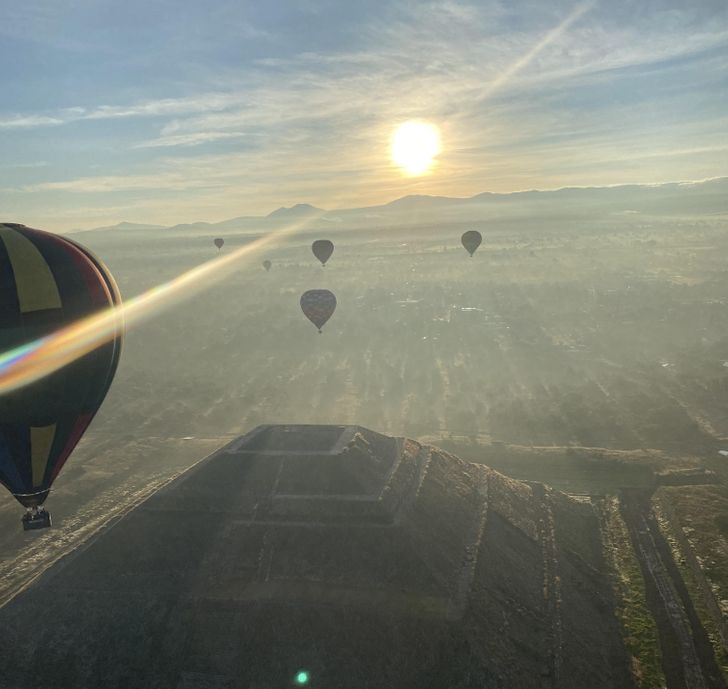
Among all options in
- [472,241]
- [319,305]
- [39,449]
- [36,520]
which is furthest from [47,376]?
[472,241]

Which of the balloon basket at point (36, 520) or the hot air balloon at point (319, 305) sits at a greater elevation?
the hot air balloon at point (319, 305)

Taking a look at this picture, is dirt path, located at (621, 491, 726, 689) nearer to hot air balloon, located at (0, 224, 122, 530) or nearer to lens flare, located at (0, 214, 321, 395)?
hot air balloon, located at (0, 224, 122, 530)

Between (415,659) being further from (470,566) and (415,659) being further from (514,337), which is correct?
(514,337)

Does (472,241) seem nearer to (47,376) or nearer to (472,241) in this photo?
(472,241)

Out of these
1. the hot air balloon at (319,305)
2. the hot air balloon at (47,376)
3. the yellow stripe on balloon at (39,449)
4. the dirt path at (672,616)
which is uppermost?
the hot air balloon at (319,305)

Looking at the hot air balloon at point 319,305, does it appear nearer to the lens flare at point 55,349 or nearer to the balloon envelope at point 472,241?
the lens flare at point 55,349

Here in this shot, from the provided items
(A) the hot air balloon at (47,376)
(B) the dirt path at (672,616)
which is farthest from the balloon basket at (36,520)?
(B) the dirt path at (672,616)
